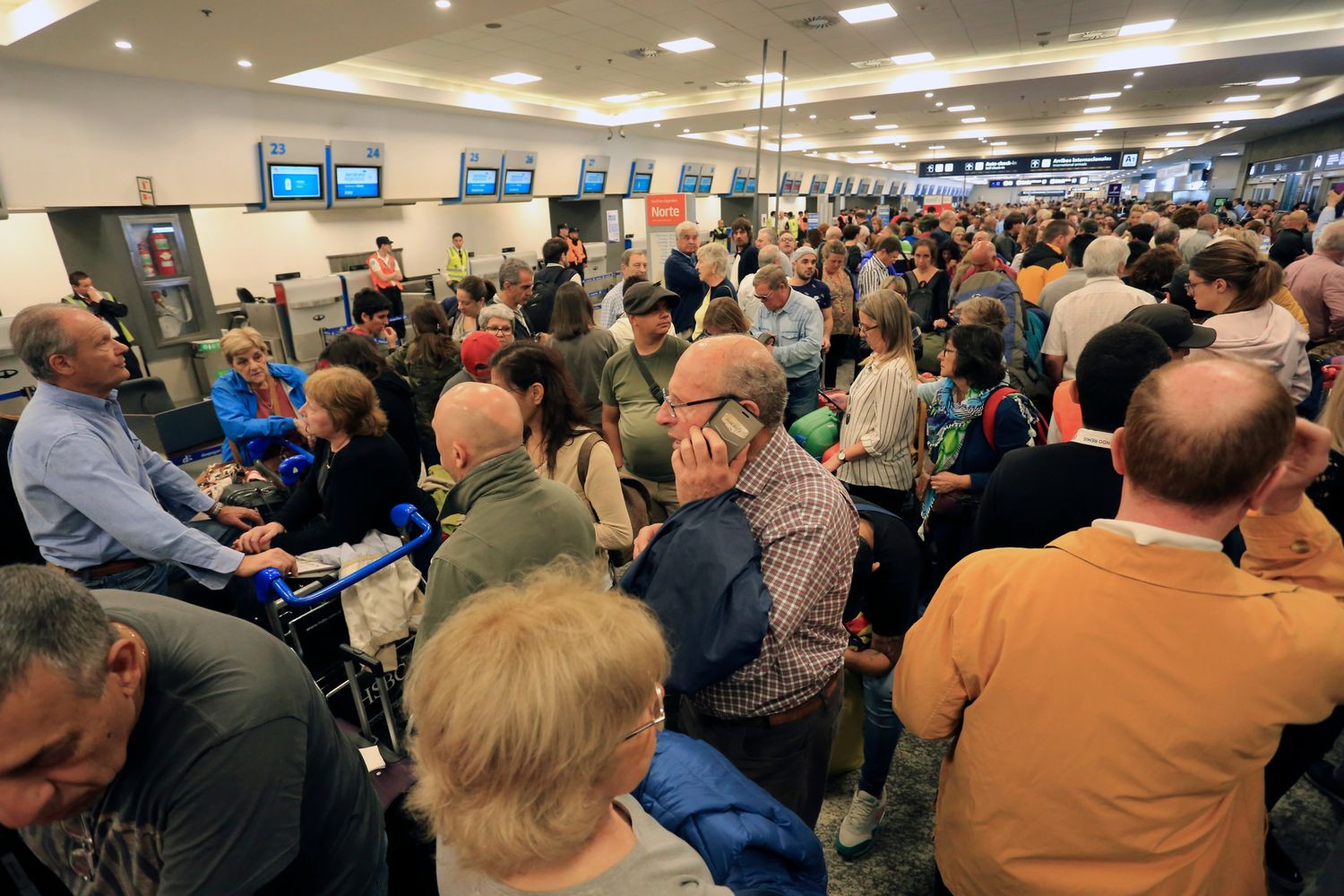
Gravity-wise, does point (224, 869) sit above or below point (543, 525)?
below

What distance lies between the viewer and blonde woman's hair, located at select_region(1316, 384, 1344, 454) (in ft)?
5.43

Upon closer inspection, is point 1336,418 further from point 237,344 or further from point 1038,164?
point 1038,164

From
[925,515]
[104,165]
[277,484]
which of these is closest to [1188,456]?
[925,515]

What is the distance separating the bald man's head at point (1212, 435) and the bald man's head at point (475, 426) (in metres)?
1.50

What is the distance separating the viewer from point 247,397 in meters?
3.68

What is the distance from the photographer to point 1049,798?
111cm

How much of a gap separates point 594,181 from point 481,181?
326cm

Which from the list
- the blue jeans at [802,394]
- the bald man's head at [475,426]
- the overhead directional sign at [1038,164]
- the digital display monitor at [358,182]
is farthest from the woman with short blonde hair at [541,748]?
the overhead directional sign at [1038,164]

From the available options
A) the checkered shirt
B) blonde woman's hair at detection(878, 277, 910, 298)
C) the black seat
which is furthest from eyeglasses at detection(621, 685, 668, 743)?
blonde woman's hair at detection(878, 277, 910, 298)

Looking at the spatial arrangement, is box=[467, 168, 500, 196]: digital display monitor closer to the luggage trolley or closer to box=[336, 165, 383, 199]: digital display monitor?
box=[336, 165, 383, 199]: digital display monitor

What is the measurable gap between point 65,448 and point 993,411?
342 centimetres

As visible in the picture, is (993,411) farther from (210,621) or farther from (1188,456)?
(210,621)

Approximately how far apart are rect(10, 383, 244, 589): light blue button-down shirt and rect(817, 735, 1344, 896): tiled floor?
235cm

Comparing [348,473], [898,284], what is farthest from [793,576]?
[898,284]
